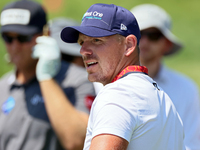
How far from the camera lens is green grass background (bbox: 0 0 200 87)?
9.25 metres

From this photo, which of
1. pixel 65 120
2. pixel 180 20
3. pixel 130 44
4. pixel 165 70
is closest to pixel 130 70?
pixel 130 44

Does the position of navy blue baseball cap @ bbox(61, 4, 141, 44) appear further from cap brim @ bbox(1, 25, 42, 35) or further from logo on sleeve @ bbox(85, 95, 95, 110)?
cap brim @ bbox(1, 25, 42, 35)

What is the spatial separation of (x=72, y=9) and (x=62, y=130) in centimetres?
939

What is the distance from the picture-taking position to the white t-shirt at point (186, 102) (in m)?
3.00

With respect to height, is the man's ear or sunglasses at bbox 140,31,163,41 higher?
the man's ear

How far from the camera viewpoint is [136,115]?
4.35ft

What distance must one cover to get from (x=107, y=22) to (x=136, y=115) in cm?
49

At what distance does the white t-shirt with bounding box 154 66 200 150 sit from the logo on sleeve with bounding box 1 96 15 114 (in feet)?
4.74

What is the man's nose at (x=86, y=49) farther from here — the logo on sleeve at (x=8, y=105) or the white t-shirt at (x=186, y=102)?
the white t-shirt at (x=186, y=102)

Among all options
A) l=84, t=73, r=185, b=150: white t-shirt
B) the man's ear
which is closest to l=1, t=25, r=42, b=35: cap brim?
the man's ear

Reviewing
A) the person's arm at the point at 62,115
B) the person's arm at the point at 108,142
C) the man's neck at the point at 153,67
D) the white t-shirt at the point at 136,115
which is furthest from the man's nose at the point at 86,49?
the man's neck at the point at 153,67

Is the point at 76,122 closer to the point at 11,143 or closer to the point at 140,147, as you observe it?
the point at 11,143

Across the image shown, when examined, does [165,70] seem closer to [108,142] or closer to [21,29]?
[21,29]

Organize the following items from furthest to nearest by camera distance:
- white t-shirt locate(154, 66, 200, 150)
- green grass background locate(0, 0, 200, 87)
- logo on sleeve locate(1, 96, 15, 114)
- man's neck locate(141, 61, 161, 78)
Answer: green grass background locate(0, 0, 200, 87) < man's neck locate(141, 61, 161, 78) < white t-shirt locate(154, 66, 200, 150) < logo on sleeve locate(1, 96, 15, 114)
